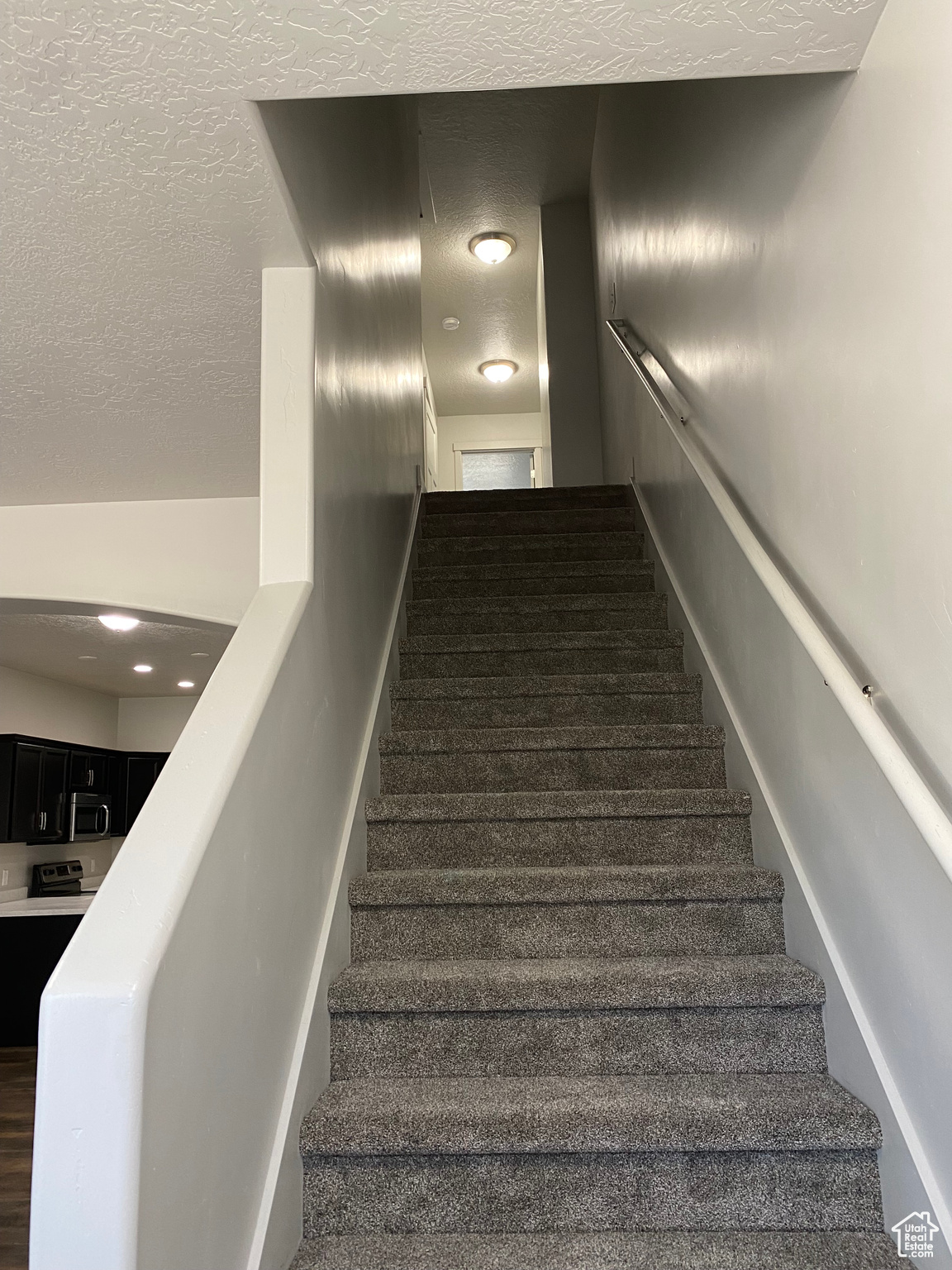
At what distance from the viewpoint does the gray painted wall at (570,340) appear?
6.65m

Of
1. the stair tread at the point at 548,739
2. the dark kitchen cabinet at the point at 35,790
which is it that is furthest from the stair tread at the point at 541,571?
the dark kitchen cabinet at the point at 35,790

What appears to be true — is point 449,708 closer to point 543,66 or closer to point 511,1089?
point 511,1089

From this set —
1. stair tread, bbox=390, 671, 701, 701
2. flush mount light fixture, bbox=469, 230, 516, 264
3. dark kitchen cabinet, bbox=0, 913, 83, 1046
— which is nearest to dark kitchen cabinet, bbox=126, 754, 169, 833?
dark kitchen cabinet, bbox=0, 913, 83, 1046

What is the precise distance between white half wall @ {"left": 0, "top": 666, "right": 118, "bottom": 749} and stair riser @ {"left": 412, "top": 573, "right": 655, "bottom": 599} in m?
4.59

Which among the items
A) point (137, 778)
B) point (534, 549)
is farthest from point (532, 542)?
point (137, 778)

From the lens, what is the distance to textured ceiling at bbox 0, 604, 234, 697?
5.68m

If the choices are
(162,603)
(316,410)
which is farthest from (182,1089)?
(162,603)

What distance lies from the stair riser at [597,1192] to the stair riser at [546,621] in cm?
219

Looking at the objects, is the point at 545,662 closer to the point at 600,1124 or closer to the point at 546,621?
the point at 546,621

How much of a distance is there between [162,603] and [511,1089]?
2.65 metres

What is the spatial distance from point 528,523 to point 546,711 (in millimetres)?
1752

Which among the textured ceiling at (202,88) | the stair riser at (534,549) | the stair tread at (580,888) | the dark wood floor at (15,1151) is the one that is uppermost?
the textured ceiling at (202,88)

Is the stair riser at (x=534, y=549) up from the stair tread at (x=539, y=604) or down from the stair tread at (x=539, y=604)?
up

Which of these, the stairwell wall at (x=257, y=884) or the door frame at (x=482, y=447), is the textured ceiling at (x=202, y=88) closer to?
the stairwell wall at (x=257, y=884)
